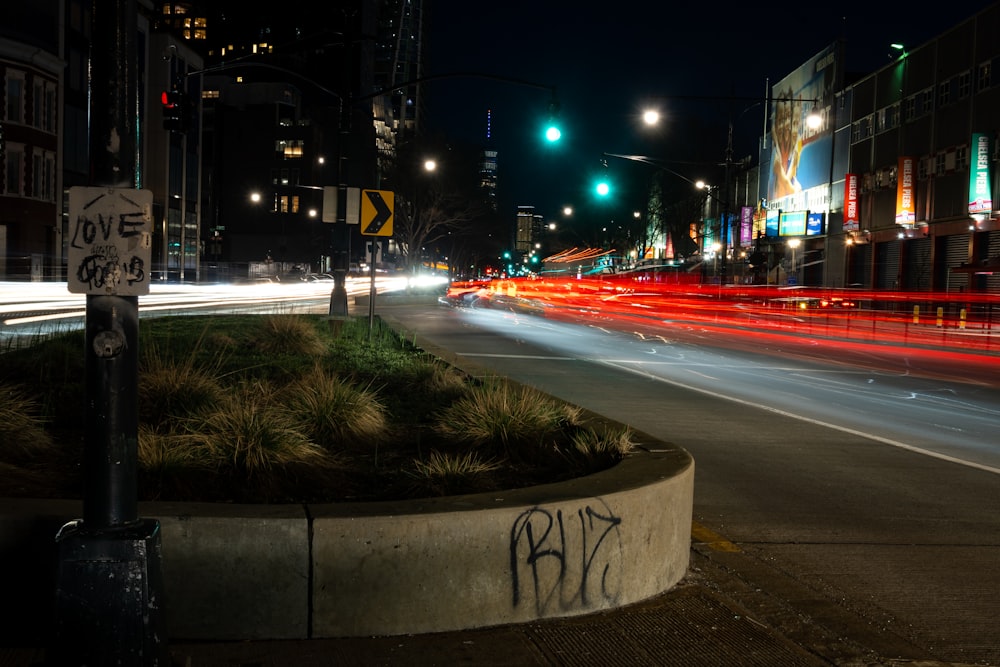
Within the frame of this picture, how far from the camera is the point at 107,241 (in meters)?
3.91

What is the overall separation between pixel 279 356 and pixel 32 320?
13.1m

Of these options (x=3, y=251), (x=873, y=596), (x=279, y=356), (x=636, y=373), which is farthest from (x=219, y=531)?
(x=3, y=251)

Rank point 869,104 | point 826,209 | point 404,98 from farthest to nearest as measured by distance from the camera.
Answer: point 404,98
point 826,209
point 869,104

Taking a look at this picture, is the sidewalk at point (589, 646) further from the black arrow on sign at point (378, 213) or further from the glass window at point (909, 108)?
the glass window at point (909, 108)

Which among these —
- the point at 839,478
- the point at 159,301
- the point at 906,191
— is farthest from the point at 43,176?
the point at 839,478

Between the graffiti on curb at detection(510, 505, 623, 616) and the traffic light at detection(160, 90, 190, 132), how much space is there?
64.0 feet

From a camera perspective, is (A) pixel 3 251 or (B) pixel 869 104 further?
(B) pixel 869 104

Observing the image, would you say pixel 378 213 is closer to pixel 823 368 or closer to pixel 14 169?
pixel 823 368

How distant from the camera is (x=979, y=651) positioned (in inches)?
191

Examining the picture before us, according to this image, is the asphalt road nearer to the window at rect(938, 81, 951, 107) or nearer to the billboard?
the window at rect(938, 81, 951, 107)

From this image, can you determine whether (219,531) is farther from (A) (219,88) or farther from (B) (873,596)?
(A) (219,88)

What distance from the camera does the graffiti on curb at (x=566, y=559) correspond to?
15.9ft

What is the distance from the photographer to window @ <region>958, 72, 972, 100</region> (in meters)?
38.8

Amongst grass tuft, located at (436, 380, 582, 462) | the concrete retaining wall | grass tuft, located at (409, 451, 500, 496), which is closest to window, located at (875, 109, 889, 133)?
grass tuft, located at (436, 380, 582, 462)
